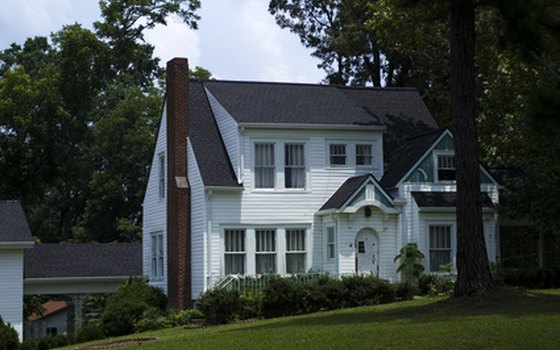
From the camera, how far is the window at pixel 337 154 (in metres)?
35.8

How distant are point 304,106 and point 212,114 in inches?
142

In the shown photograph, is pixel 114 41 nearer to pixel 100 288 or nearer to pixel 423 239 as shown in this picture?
pixel 100 288

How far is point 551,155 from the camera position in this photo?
3136cm

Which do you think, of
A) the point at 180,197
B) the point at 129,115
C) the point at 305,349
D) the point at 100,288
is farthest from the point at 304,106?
the point at 129,115

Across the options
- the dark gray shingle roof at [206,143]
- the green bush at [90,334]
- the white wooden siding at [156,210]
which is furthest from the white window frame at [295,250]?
the green bush at [90,334]

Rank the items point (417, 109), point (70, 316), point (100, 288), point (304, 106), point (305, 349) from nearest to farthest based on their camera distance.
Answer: point (305, 349) < point (304, 106) < point (417, 109) < point (100, 288) < point (70, 316)

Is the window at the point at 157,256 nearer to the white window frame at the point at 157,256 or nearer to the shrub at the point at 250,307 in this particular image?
the white window frame at the point at 157,256

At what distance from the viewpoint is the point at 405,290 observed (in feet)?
102

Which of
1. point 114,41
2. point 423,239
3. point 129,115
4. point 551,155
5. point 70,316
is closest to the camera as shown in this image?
point 551,155

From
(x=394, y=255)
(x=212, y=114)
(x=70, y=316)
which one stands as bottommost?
(x=70, y=316)

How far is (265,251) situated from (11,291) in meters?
11.1

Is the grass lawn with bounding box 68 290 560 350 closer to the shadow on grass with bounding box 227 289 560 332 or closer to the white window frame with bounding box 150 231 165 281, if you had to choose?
the shadow on grass with bounding box 227 289 560 332

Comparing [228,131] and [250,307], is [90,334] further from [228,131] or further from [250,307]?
[228,131]

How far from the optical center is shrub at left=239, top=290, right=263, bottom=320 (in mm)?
30438
